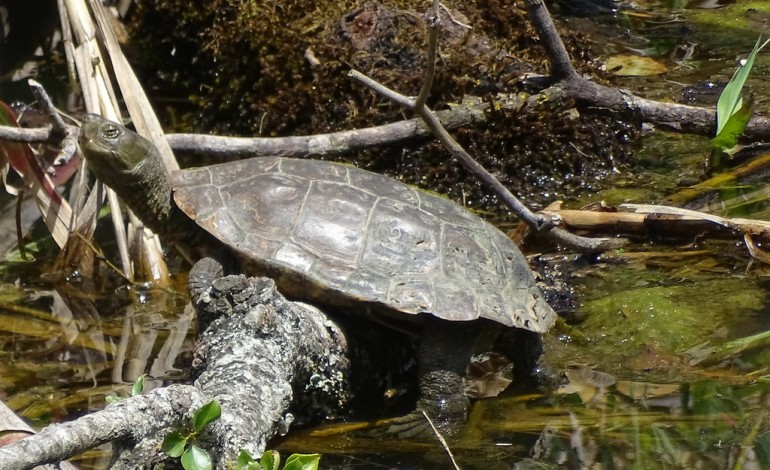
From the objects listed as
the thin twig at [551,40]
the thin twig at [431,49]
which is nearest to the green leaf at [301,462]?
the thin twig at [431,49]

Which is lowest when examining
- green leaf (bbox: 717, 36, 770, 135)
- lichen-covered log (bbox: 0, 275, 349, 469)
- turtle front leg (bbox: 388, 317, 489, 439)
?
turtle front leg (bbox: 388, 317, 489, 439)

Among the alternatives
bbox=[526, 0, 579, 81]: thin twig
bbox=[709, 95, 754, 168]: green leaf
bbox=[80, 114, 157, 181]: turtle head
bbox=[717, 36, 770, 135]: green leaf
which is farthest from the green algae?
bbox=[80, 114, 157, 181]: turtle head

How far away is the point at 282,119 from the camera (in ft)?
15.8

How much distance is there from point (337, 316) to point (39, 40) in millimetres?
3283

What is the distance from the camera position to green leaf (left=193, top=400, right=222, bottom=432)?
1.97 meters

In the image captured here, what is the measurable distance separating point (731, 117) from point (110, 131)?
2743 mm

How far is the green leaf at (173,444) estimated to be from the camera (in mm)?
1929

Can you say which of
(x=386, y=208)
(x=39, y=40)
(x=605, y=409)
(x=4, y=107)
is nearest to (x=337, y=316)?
(x=386, y=208)

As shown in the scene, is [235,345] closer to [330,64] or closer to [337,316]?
[337,316]

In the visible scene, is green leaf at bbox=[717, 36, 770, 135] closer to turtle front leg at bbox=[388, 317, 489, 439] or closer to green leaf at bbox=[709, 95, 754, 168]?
green leaf at bbox=[709, 95, 754, 168]

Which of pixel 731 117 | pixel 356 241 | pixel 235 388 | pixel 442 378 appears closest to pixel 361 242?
pixel 356 241

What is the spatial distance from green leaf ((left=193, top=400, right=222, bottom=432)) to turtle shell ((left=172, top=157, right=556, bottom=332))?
100cm

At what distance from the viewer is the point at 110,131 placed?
11.0 feet

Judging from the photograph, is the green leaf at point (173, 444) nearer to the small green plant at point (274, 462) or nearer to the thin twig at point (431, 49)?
the small green plant at point (274, 462)
